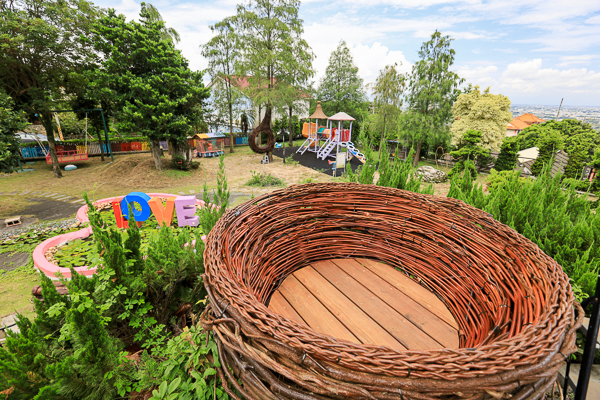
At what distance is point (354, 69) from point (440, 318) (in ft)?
71.2

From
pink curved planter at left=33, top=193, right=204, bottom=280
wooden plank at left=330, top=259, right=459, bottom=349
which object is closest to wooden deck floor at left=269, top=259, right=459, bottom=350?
wooden plank at left=330, top=259, right=459, bottom=349

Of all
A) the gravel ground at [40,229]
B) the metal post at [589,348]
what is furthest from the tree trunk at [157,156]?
the metal post at [589,348]

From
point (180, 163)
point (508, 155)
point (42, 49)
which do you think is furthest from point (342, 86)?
point (42, 49)

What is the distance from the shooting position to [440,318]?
149cm

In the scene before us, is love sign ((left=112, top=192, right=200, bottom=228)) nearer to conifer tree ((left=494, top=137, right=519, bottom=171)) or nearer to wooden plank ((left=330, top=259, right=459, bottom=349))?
wooden plank ((left=330, top=259, right=459, bottom=349))

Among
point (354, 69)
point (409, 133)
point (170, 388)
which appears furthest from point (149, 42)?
point (354, 69)

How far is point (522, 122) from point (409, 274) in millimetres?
44918

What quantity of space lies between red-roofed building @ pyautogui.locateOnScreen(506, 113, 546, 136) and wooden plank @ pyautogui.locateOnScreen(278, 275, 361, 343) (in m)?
40.8

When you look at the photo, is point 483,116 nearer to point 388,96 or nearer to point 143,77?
point 388,96

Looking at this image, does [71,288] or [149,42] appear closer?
[71,288]

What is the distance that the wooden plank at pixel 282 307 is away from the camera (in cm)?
144

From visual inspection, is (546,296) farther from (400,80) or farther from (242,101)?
(242,101)

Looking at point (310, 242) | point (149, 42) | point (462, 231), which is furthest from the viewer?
point (149, 42)

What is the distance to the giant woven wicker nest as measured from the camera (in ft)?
2.21
